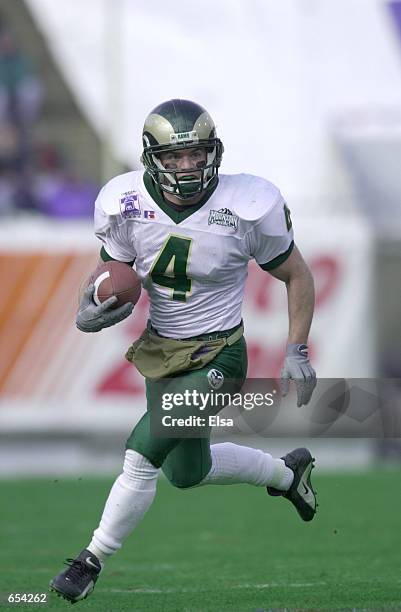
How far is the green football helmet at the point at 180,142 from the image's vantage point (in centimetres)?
503

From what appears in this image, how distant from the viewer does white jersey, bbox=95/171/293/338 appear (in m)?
5.09

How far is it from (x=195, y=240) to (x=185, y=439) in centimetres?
72

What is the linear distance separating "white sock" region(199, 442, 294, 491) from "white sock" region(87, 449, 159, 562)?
38 centimetres

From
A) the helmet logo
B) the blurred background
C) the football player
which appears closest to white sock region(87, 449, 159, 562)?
the football player

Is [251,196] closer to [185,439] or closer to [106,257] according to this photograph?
[106,257]

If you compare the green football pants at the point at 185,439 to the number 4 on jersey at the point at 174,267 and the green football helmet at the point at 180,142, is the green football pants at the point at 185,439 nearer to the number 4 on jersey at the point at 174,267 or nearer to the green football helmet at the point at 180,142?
the number 4 on jersey at the point at 174,267

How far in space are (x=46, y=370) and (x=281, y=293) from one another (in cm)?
195

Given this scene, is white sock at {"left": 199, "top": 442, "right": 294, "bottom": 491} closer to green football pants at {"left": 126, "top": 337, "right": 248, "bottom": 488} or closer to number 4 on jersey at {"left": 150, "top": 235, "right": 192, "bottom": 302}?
green football pants at {"left": 126, "top": 337, "right": 248, "bottom": 488}

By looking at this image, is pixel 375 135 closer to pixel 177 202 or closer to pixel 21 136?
pixel 21 136

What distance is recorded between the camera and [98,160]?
15367mm

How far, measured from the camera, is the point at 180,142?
503 centimetres

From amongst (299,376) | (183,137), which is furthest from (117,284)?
(299,376)

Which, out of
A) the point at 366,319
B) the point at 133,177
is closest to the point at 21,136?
the point at 366,319

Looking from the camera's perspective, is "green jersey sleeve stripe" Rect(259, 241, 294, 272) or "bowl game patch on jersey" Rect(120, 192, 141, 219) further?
"green jersey sleeve stripe" Rect(259, 241, 294, 272)
